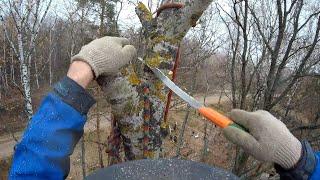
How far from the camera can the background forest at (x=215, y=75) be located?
5357mm

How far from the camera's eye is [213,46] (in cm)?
1739

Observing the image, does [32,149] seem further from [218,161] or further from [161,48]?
[218,161]

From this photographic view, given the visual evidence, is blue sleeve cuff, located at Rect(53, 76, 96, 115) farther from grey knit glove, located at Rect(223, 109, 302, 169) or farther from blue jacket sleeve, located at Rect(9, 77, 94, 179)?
grey knit glove, located at Rect(223, 109, 302, 169)

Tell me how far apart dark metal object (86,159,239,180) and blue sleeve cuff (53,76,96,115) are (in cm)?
24

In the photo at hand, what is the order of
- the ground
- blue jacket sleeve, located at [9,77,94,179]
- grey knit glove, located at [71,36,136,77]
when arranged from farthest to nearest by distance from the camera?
the ground < grey knit glove, located at [71,36,136,77] < blue jacket sleeve, located at [9,77,94,179]

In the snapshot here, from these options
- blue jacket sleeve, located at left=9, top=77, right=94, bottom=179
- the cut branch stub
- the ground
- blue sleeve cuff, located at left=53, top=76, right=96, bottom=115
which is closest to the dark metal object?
blue jacket sleeve, located at left=9, top=77, right=94, bottom=179

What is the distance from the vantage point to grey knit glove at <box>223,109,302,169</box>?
4.28 ft

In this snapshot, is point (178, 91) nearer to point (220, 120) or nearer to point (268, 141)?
point (220, 120)

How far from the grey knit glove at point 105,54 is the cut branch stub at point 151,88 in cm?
42

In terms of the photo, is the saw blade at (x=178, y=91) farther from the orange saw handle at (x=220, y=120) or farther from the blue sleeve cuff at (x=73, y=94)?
the blue sleeve cuff at (x=73, y=94)

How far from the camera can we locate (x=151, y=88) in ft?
8.34

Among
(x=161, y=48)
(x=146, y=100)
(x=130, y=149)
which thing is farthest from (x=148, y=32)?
(x=130, y=149)

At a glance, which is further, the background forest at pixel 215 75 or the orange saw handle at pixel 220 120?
the background forest at pixel 215 75

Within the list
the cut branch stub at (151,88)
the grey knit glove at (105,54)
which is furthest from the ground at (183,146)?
the grey knit glove at (105,54)
